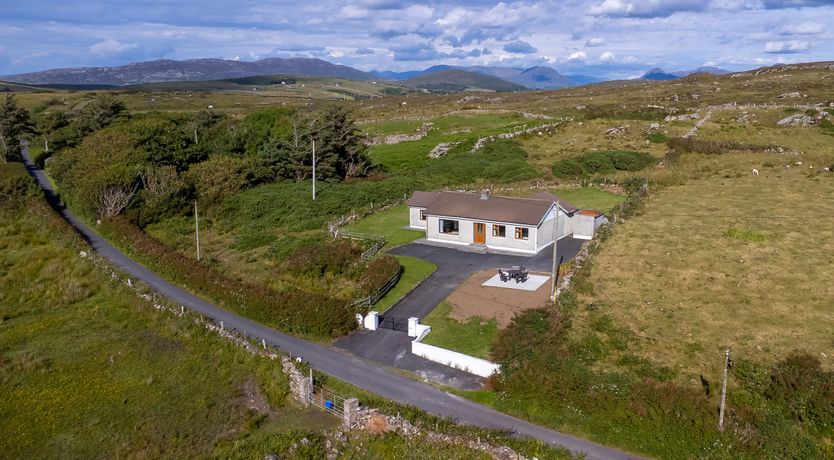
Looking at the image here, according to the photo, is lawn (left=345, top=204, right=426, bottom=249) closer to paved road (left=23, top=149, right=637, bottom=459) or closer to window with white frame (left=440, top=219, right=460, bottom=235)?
window with white frame (left=440, top=219, right=460, bottom=235)

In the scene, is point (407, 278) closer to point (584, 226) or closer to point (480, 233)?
point (480, 233)

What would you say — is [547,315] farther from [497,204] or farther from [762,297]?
[497,204]

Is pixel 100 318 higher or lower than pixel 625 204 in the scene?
lower

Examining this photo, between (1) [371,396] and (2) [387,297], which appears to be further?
(2) [387,297]

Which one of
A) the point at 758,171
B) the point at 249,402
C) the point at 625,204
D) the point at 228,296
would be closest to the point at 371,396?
the point at 249,402

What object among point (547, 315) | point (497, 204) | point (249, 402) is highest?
point (497, 204)

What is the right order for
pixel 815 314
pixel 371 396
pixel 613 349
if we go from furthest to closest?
pixel 815 314, pixel 613 349, pixel 371 396
